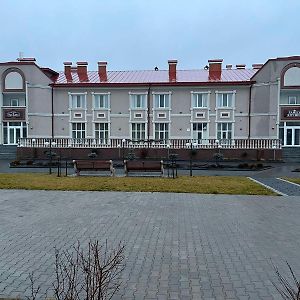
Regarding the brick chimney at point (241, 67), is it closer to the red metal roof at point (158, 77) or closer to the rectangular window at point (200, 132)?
the red metal roof at point (158, 77)


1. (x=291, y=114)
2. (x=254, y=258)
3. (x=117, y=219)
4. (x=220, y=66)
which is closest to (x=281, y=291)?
(x=254, y=258)

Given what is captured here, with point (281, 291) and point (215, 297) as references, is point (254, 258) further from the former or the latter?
point (215, 297)

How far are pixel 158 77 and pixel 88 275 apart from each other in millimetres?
36391

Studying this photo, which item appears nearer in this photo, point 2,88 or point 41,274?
point 41,274

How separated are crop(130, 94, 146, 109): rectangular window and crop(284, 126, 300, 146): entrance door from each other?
14.5 metres

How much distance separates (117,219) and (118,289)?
11.8 feet

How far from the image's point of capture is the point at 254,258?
500cm

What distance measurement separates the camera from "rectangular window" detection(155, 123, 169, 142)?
35.3 metres

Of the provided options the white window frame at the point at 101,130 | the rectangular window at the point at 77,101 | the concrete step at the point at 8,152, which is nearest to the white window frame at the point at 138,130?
the white window frame at the point at 101,130

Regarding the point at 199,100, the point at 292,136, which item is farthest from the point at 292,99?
the point at 199,100

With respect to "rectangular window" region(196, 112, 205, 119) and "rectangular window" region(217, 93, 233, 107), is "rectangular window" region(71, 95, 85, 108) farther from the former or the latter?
"rectangular window" region(217, 93, 233, 107)

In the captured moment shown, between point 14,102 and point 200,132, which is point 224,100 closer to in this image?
point 200,132

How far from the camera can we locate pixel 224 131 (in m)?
34.7

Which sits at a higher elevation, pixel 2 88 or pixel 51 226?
pixel 2 88
